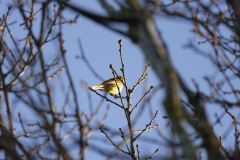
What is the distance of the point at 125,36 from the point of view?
2035 millimetres

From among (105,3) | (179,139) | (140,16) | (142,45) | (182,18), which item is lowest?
(179,139)

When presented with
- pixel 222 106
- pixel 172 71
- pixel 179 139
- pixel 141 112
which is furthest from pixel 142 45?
pixel 222 106

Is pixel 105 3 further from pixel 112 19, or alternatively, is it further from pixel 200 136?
pixel 200 136

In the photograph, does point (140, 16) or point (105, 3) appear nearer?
point (140, 16)

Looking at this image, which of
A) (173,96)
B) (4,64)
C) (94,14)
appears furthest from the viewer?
(4,64)

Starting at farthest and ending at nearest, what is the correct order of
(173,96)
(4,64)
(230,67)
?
(4,64) → (230,67) → (173,96)

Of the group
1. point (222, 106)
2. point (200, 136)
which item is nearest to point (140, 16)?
point (200, 136)

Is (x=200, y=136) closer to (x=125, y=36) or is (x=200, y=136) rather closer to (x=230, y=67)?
(x=125, y=36)

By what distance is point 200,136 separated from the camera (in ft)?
7.04

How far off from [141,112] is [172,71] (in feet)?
3.72

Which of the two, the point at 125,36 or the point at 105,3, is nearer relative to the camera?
the point at 125,36

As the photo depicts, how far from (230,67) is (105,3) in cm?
209

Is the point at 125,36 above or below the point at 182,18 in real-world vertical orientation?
below

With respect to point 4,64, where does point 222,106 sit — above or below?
below
